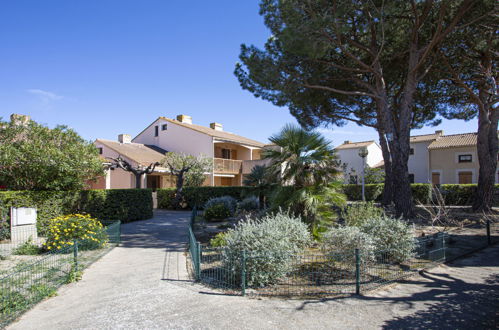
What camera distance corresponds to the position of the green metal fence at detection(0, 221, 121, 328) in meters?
4.95

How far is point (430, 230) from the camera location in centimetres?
1126

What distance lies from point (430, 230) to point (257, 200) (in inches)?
327

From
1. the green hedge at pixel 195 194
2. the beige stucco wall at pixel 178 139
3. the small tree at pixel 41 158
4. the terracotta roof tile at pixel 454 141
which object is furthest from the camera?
the terracotta roof tile at pixel 454 141

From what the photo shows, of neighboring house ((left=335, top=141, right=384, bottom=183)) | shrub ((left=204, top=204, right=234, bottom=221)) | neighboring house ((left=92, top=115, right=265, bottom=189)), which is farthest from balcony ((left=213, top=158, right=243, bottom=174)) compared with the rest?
neighboring house ((left=335, top=141, right=384, bottom=183))

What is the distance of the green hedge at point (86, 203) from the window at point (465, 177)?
101ft

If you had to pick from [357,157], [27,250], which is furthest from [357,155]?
[27,250]

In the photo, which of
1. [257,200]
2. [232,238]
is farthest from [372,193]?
[232,238]

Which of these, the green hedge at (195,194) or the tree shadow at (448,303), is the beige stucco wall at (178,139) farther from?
the tree shadow at (448,303)

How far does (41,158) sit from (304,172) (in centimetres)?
976

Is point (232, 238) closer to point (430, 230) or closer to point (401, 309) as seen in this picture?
point (401, 309)

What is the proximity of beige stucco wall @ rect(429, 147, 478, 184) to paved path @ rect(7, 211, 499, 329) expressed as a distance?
29.8m

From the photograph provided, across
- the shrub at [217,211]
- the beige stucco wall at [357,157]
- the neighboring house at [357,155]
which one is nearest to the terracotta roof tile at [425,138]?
the neighboring house at [357,155]

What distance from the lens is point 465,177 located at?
3166cm

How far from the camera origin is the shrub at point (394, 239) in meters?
6.85
